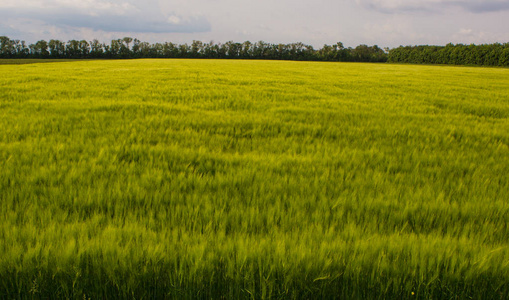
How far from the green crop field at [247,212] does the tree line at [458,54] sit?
9477 centimetres

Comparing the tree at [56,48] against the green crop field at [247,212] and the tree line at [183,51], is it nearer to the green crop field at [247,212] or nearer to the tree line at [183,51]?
the tree line at [183,51]

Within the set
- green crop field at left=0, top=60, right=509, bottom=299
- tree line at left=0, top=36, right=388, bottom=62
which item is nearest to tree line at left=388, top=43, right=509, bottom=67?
tree line at left=0, top=36, right=388, bottom=62

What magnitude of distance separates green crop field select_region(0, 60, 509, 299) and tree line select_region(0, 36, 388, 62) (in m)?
102

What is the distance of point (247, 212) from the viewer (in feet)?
6.11

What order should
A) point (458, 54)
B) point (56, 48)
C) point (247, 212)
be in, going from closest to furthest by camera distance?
point (247, 212), point (458, 54), point (56, 48)

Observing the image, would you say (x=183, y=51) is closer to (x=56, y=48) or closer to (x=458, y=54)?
(x=56, y=48)

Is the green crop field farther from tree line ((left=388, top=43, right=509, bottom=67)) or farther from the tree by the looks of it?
the tree

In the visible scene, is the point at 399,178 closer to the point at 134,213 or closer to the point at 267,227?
the point at 267,227

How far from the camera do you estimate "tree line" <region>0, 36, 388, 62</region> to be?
96.1 metres

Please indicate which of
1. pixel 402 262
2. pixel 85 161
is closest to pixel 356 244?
pixel 402 262

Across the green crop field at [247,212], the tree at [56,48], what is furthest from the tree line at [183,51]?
the green crop field at [247,212]

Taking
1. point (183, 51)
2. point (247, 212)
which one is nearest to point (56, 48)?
point (183, 51)

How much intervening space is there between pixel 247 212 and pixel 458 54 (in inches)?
4072

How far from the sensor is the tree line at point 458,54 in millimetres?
71750
